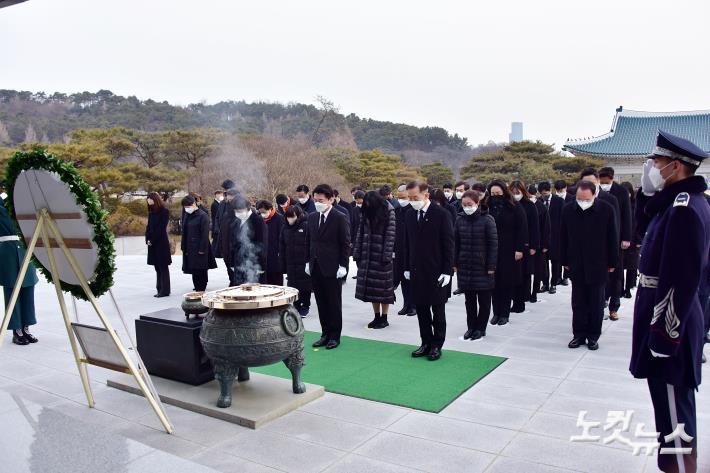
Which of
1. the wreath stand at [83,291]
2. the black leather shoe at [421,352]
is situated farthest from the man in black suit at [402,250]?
the wreath stand at [83,291]

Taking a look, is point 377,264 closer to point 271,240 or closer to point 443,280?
point 443,280

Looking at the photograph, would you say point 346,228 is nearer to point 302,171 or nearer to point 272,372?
point 272,372

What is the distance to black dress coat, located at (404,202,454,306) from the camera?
5086 mm

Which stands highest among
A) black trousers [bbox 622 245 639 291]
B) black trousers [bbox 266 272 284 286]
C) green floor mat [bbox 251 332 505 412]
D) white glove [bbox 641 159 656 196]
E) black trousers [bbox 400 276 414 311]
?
white glove [bbox 641 159 656 196]

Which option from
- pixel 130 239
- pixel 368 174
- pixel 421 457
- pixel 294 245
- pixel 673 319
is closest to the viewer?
pixel 673 319

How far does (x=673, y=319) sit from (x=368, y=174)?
24802 millimetres

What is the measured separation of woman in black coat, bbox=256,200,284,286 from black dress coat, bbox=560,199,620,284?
3.91 metres

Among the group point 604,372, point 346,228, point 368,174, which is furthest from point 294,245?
point 368,174

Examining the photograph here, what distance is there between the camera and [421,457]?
3254 mm

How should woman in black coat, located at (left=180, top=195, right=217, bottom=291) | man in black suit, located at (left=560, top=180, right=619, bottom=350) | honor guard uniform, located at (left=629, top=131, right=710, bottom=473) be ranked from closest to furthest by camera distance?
1. honor guard uniform, located at (left=629, top=131, right=710, bottom=473)
2. man in black suit, located at (left=560, top=180, right=619, bottom=350)
3. woman in black coat, located at (left=180, top=195, right=217, bottom=291)

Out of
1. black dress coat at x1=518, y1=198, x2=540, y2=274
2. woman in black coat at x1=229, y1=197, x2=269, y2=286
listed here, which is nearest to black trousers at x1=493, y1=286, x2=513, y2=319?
black dress coat at x1=518, y1=198, x2=540, y2=274

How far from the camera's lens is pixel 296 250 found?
7012mm

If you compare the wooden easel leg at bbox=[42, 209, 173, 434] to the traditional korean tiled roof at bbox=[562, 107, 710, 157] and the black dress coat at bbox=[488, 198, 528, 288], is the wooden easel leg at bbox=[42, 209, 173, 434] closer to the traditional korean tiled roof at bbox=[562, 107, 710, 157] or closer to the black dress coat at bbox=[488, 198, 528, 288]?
the black dress coat at bbox=[488, 198, 528, 288]

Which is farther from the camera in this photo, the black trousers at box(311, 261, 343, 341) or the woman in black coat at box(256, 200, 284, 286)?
the woman in black coat at box(256, 200, 284, 286)
